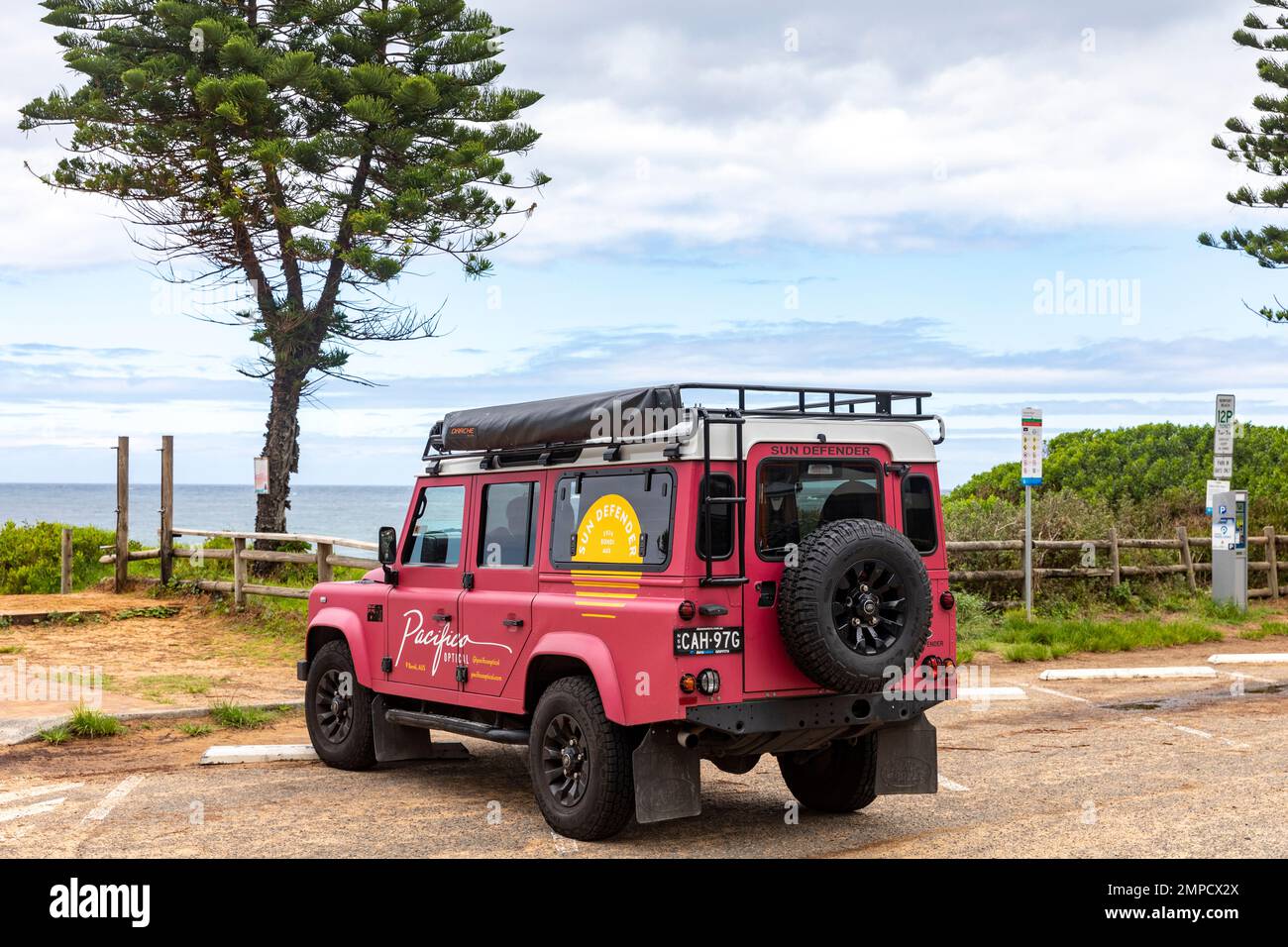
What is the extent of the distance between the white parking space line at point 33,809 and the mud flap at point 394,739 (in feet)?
7.04

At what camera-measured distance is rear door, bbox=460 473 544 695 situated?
8.38 meters

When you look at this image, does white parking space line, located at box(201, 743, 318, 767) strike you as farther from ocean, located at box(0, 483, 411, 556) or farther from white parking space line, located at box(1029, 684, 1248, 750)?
ocean, located at box(0, 483, 411, 556)

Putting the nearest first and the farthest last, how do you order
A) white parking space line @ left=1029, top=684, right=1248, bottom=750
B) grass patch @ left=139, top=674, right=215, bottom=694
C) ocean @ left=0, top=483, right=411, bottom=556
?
1. white parking space line @ left=1029, top=684, right=1248, bottom=750
2. grass patch @ left=139, top=674, right=215, bottom=694
3. ocean @ left=0, top=483, right=411, bottom=556

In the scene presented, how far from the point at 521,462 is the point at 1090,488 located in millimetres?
26598

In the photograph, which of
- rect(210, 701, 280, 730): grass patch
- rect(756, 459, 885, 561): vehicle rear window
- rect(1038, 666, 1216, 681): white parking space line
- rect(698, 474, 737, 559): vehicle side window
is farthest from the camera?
rect(1038, 666, 1216, 681): white parking space line

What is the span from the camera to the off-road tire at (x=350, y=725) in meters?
9.98

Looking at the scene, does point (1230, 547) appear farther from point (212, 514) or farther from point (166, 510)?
point (212, 514)

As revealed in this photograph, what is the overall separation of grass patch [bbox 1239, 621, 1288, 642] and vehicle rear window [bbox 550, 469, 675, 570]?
13.7 m

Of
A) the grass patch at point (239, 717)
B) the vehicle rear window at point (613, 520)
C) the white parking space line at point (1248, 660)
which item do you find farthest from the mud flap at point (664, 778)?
the white parking space line at point (1248, 660)

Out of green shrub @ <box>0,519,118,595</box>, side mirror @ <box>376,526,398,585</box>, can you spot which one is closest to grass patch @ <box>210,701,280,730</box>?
side mirror @ <box>376,526,398,585</box>

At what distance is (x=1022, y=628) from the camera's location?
700 inches

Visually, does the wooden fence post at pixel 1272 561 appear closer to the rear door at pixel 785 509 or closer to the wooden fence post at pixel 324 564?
the wooden fence post at pixel 324 564

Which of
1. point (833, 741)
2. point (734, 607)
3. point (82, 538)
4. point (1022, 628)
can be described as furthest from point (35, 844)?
point (82, 538)

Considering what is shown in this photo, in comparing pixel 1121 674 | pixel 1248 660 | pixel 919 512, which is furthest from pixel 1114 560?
pixel 919 512
